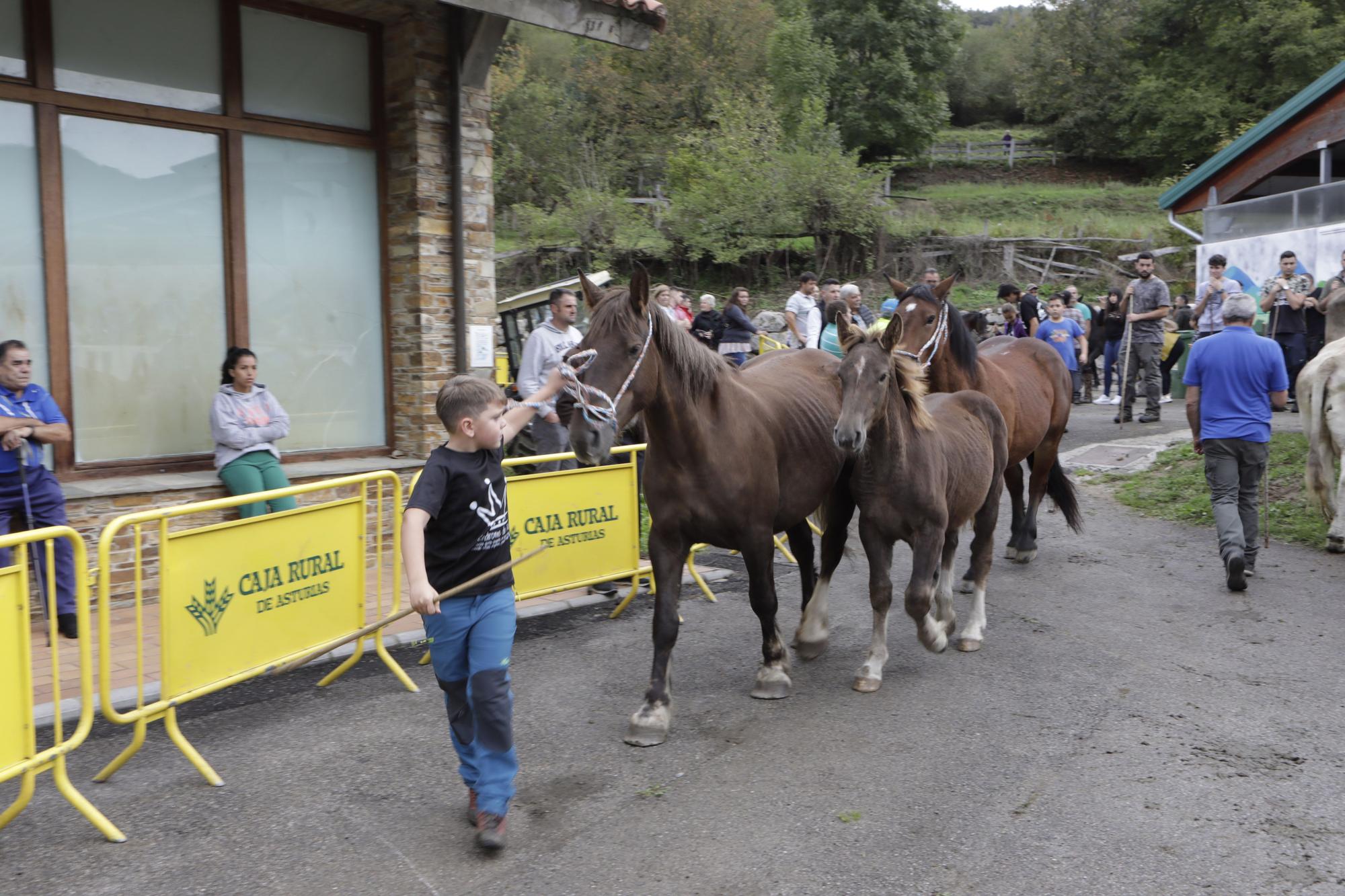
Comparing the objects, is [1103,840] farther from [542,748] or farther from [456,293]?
[456,293]

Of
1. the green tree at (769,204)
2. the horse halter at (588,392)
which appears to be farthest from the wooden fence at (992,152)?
the horse halter at (588,392)

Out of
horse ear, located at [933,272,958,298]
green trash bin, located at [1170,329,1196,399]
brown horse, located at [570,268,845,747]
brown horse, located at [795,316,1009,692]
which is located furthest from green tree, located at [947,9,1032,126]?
brown horse, located at [570,268,845,747]

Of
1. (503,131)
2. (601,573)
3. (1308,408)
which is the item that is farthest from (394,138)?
(503,131)

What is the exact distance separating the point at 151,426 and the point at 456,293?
8.48ft

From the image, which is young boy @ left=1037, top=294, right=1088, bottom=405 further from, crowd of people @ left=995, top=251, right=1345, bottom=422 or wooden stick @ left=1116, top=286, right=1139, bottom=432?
wooden stick @ left=1116, top=286, right=1139, bottom=432

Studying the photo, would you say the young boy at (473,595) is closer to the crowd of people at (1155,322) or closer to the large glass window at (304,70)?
the large glass window at (304,70)

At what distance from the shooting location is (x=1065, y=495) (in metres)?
8.19

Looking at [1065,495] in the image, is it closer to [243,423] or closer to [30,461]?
[243,423]

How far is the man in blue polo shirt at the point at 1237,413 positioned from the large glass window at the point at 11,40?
8491 millimetres

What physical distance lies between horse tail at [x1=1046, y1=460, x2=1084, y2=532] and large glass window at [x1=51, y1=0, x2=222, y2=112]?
23.8 feet

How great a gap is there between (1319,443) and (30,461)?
9422mm

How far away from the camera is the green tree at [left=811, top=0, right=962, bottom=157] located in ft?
165

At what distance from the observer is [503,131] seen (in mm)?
40812

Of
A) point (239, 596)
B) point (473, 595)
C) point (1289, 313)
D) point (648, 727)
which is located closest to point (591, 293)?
point (473, 595)
